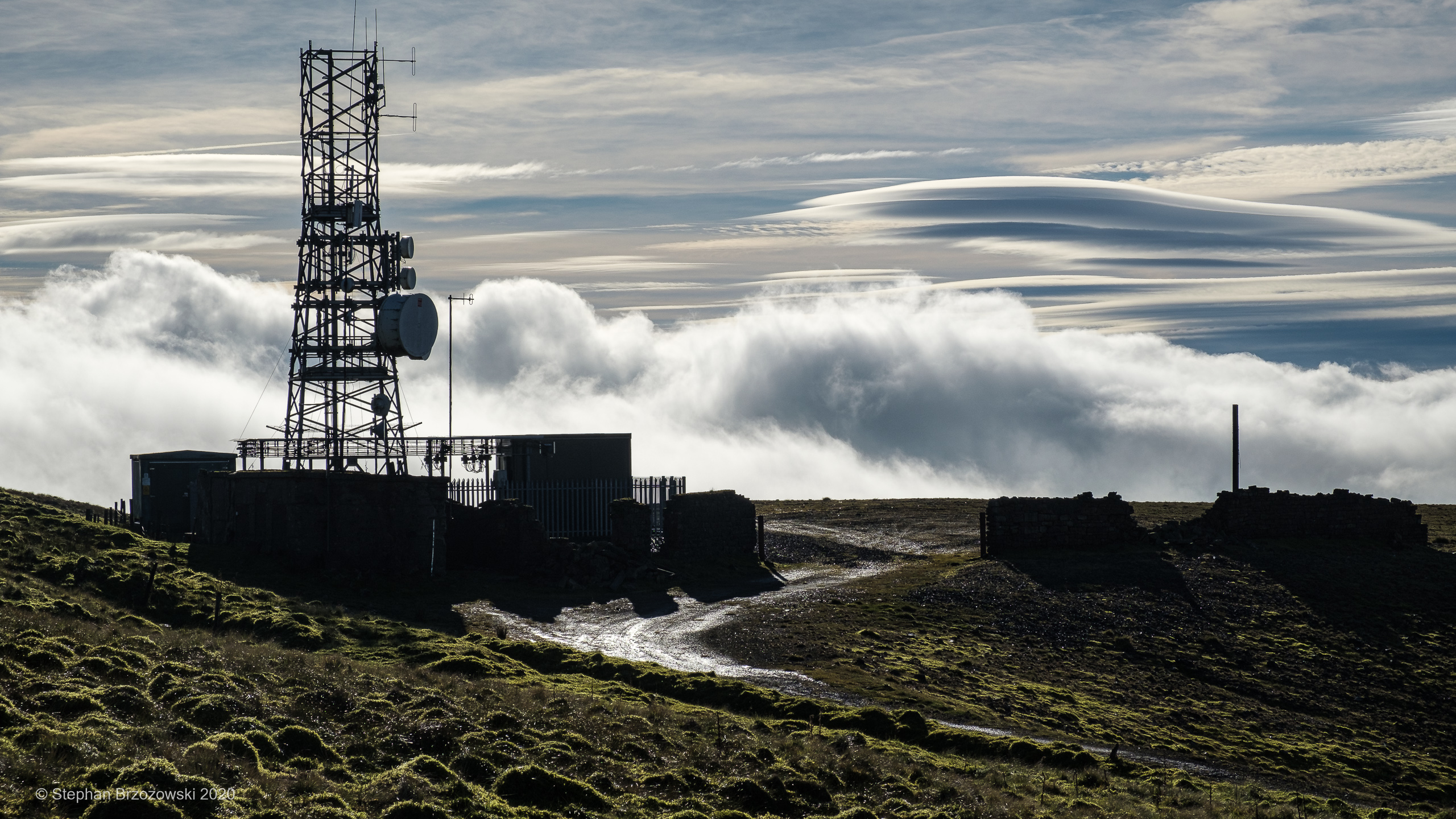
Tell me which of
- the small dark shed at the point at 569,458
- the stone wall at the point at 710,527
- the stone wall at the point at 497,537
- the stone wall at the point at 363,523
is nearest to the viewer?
the stone wall at the point at 363,523

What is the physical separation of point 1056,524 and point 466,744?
27.2 meters

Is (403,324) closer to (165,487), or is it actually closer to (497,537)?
(497,537)

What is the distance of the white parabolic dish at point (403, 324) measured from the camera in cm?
3841

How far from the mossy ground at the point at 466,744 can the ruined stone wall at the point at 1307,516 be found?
21.4 m

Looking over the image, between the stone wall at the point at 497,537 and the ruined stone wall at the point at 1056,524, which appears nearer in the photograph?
the stone wall at the point at 497,537

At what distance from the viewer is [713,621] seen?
30.0 metres

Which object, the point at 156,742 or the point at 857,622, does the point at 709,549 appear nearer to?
the point at 857,622

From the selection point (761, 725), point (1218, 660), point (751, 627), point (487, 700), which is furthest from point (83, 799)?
point (1218, 660)

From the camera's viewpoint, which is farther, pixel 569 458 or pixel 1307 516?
pixel 569 458

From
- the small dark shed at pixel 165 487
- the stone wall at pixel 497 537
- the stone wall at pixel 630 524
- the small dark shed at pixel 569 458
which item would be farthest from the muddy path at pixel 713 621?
the small dark shed at pixel 165 487

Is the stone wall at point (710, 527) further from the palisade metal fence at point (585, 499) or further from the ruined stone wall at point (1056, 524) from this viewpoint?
the ruined stone wall at point (1056, 524)

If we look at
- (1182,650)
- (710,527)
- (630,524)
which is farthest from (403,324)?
(1182,650)

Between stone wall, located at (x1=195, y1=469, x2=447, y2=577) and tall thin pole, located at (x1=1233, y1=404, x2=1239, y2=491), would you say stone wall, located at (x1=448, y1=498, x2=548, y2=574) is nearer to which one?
stone wall, located at (x1=195, y1=469, x2=447, y2=577)

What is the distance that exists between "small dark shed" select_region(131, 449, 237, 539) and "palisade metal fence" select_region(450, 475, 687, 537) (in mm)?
12810
